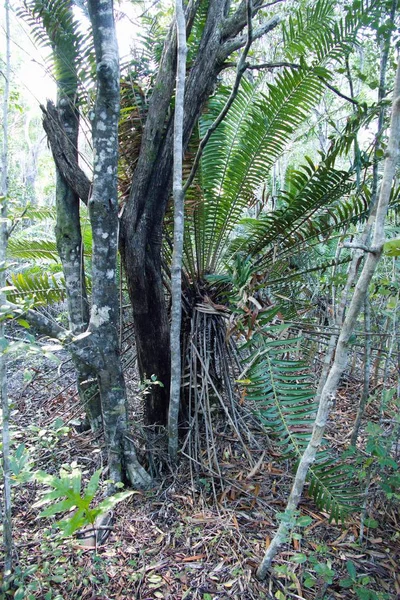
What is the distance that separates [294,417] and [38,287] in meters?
2.04

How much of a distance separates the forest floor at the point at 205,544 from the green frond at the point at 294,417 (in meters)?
0.19

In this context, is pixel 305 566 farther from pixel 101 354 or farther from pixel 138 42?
pixel 138 42

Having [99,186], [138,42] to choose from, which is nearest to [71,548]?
[99,186]

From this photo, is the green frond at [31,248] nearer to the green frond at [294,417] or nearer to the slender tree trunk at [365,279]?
the green frond at [294,417]

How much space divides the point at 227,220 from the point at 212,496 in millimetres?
1883

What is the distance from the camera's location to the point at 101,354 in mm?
1938

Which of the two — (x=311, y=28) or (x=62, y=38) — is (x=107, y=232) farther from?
(x=311, y=28)

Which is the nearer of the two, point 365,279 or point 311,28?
point 365,279

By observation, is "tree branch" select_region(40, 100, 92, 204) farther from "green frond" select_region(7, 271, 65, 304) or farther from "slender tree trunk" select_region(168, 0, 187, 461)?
"green frond" select_region(7, 271, 65, 304)

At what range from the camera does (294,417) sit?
1.96 meters

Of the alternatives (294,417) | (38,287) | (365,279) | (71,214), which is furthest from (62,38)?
(294,417)

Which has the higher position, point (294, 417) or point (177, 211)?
point (177, 211)

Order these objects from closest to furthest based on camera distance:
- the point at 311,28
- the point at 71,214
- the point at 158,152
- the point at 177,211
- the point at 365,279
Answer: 1. the point at 365,279
2. the point at 177,211
3. the point at 158,152
4. the point at 71,214
5. the point at 311,28

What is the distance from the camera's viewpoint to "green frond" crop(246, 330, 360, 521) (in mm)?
1752
